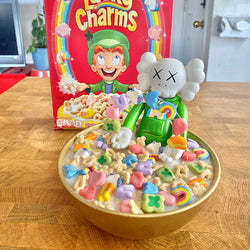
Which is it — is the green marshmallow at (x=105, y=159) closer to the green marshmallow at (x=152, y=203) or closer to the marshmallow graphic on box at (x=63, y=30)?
the green marshmallow at (x=152, y=203)

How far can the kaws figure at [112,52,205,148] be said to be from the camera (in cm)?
54

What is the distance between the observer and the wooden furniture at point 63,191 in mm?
448

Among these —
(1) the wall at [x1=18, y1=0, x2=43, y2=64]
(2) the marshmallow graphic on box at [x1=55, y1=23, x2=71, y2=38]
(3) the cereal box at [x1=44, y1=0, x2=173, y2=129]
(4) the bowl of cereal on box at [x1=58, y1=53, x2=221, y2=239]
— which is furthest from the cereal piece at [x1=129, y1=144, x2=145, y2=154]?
(1) the wall at [x1=18, y1=0, x2=43, y2=64]

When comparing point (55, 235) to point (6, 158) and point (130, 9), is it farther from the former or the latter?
point (130, 9)

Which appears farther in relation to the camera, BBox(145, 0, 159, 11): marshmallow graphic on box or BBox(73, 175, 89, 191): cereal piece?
BBox(145, 0, 159, 11): marshmallow graphic on box

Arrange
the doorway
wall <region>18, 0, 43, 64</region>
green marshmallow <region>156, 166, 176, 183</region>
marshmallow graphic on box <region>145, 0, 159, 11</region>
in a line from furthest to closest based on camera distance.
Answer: wall <region>18, 0, 43, 64</region>
the doorway
marshmallow graphic on box <region>145, 0, 159, 11</region>
green marshmallow <region>156, 166, 176, 183</region>

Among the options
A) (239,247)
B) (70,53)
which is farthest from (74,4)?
(239,247)

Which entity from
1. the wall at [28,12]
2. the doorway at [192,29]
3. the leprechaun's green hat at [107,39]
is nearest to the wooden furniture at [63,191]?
the leprechaun's green hat at [107,39]

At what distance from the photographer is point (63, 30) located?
76 centimetres

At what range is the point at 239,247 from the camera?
44 cm

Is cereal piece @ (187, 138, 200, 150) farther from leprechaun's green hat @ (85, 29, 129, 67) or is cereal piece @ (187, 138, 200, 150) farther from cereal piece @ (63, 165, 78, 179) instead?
leprechaun's green hat @ (85, 29, 129, 67)

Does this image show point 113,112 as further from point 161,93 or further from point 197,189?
point 197,189

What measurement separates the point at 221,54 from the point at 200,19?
0.58m

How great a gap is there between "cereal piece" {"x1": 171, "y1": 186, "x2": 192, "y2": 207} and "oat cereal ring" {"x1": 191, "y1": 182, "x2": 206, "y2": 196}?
1 centimetres
